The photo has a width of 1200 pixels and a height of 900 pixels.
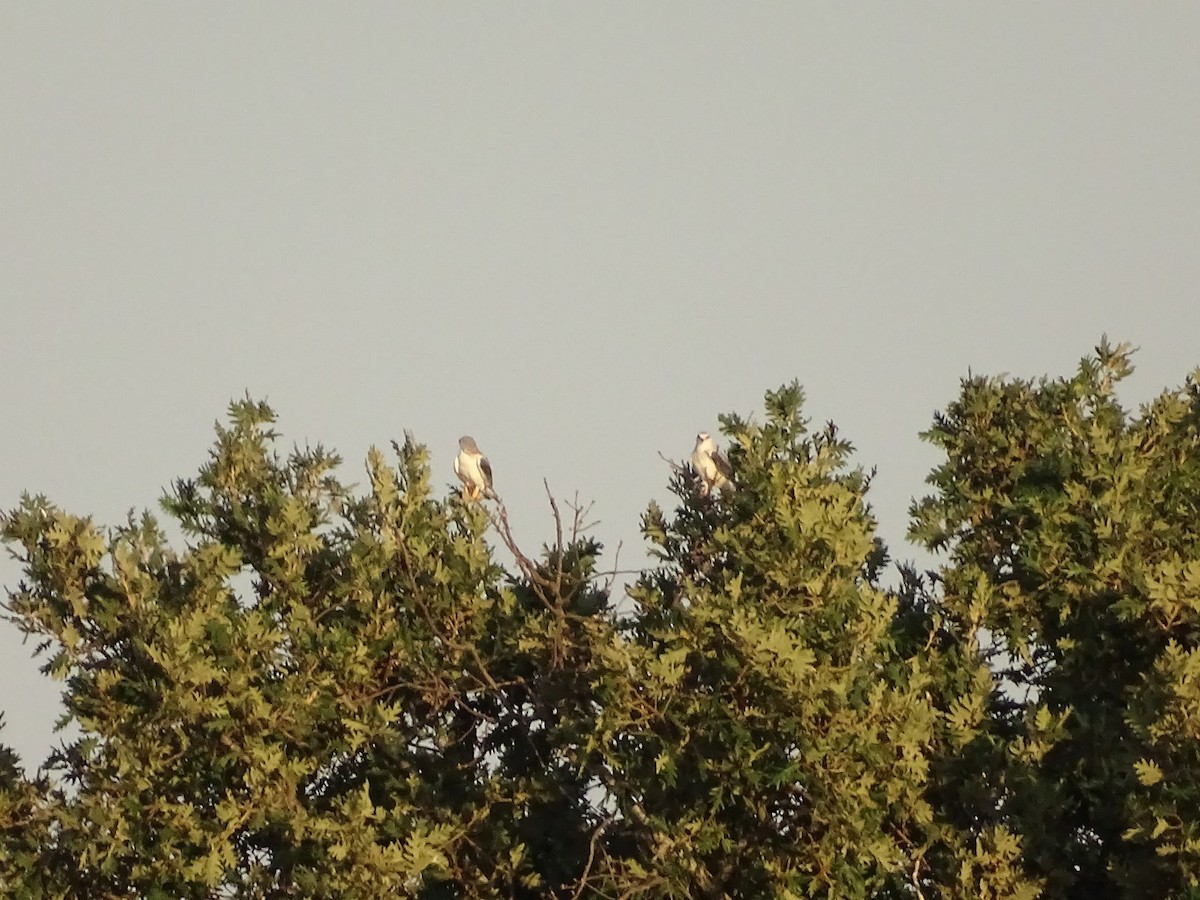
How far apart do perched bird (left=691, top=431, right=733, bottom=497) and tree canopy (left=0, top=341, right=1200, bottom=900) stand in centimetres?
25

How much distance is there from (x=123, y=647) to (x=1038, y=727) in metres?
6.76

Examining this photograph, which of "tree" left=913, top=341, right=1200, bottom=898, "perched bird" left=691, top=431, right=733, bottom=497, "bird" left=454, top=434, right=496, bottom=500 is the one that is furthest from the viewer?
"bird" left=454, top=434, right=496, bottom=500

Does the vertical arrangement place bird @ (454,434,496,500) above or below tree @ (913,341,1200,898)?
above

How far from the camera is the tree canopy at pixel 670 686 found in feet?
45.0

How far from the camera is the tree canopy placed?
13727mm

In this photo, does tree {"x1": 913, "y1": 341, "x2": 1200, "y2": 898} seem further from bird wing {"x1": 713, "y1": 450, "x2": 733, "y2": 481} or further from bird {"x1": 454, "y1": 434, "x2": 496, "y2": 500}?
bird {"x1": 454, "y1": 434, "x2": 496, "y2": 500}

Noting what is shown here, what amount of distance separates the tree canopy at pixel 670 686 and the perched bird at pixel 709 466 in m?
0.25

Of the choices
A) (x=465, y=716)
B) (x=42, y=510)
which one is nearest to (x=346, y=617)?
(x=465, y=716)

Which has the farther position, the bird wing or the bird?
the bird

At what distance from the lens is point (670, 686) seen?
45.3 feet

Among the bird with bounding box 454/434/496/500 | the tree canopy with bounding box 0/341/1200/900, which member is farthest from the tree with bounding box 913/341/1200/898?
the bird with bounding box 454/434/496/500

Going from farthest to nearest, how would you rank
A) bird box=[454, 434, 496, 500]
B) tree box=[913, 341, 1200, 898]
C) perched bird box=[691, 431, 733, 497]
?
1. bird box=[454, 434, 496, 500]
2. perched bird box=[691, 431, 733, 497]
3. tree box=[913, 341, 1200, 898]

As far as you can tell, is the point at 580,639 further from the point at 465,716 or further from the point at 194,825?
the point at 194,825

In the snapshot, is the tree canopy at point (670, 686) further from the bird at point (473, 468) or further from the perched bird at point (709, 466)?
the bird at point (473, 468)
